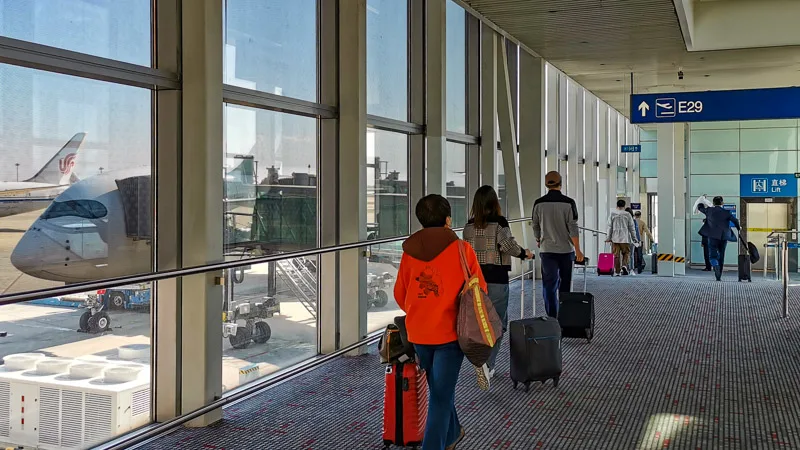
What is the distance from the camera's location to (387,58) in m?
9.36

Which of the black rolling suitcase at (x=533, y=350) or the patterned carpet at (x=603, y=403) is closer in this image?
the patterned carpet at (x=603, y=403)

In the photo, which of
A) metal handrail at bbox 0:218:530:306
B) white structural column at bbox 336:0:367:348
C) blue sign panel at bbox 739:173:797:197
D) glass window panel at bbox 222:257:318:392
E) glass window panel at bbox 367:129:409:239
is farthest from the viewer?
blue sign panel at bbox 739:173:797:197

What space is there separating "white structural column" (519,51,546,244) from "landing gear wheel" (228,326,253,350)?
9.47m

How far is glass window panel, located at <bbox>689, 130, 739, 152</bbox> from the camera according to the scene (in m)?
25.1

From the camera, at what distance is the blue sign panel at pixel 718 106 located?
12.4 meters

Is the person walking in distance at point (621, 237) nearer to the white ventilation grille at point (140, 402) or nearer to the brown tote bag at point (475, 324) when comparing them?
the white ventilation grille at point (140, 402)

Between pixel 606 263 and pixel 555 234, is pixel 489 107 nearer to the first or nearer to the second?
pixel 606 263

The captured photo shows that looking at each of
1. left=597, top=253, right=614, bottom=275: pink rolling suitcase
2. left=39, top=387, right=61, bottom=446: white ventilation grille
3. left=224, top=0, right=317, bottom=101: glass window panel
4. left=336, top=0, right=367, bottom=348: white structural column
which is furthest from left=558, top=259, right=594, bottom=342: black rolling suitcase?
left=597, top=253, right=614, bottom=275: pink rolling suitcase

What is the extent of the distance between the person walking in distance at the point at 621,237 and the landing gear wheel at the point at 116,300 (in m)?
13.2

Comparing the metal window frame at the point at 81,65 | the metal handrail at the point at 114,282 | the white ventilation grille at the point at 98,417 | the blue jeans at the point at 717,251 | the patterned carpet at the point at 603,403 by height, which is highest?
the metal window frame at the point at 81,65

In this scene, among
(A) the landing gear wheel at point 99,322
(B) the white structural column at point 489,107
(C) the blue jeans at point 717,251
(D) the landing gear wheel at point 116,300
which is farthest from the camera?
(C) the blue jeans at point 717,251

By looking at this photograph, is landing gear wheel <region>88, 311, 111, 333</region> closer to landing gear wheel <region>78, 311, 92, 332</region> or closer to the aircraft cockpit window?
landing gear wheel <region>78, 311, 92, 332</region>

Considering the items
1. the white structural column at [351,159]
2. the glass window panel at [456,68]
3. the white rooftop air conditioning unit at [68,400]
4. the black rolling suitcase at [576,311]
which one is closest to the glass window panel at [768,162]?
the glass window panel at [456,68]

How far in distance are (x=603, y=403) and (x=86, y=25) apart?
440cm
